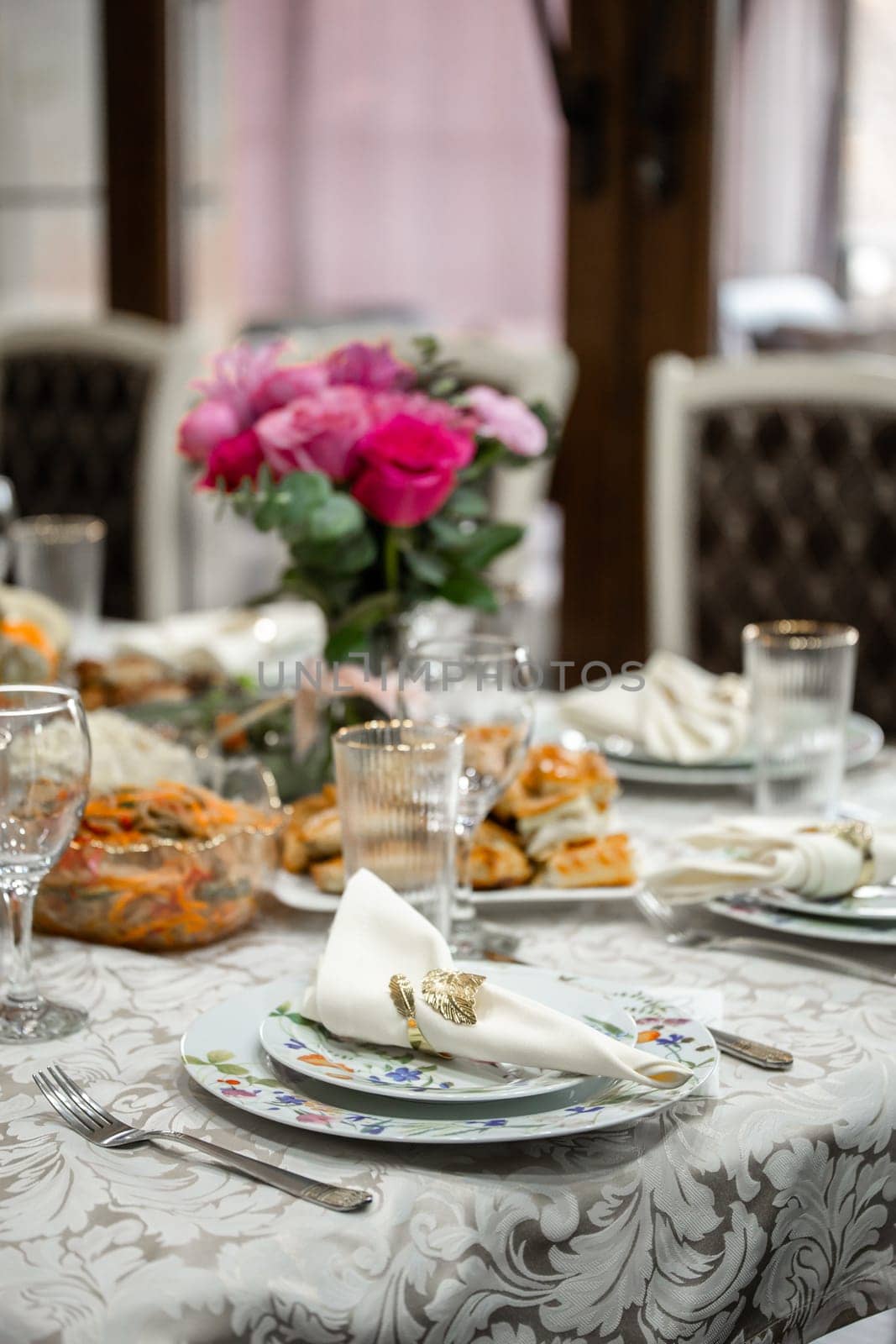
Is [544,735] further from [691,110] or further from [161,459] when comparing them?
[691,110]

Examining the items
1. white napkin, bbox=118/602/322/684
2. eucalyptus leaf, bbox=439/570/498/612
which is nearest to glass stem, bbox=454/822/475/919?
eucalyptus leaf, bbox=439/570/498/612

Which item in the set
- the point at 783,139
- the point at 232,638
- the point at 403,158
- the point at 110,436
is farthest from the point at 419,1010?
the point at 403,158

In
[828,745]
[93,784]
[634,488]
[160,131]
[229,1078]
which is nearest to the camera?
[229,1078]

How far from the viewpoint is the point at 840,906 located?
100 centimetres

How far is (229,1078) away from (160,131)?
3.41 meters

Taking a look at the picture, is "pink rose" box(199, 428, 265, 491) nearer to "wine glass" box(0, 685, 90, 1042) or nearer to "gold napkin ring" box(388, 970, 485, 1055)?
"wine glass" box(0, 685, 90, 1042)

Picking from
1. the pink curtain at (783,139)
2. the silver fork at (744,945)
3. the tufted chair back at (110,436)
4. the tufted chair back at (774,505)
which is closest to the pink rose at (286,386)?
the silver fork at (744,945)

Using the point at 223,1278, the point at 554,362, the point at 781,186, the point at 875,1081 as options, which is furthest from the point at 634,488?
the point at 223,1278

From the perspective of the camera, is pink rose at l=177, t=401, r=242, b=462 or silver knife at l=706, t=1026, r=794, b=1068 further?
pink rose at l=177, t=401, r=242, b=462

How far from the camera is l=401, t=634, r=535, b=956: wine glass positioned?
3.30 ft

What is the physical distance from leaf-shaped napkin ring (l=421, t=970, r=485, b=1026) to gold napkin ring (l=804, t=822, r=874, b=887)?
347mm

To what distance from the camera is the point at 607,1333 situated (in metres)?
0.69

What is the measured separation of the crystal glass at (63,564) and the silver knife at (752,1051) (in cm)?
109

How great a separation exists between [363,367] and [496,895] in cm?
46
